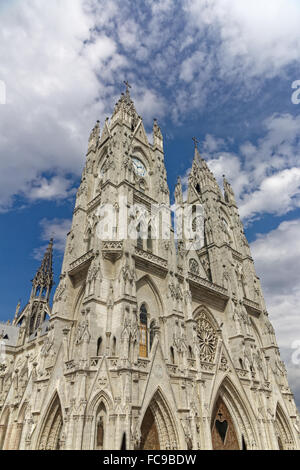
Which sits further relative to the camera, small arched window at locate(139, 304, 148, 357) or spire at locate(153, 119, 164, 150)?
spire at locate(153, 119, 164, 150)

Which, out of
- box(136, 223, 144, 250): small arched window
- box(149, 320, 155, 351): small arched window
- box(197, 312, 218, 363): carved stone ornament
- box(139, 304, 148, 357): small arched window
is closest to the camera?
box(139, 304, 148, 357): small arched window

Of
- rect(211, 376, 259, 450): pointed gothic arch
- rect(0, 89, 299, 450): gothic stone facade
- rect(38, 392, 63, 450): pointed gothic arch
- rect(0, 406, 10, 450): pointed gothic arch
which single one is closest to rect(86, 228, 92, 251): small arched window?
rect(0, 89, 299, 450): gothic stone facade

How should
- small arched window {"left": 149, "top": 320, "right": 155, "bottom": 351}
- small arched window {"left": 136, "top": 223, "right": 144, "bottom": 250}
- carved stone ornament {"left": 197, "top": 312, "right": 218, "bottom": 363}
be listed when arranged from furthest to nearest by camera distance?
1. small arched window {"left": 136, "top": 223, "right": 144, "bottom": 250}
2. carved stone ornament {"left": 197, "top": 312, "right": 218, "bottom": 363}
3. small arched window {"left": 149, "top": 320, "right": 155, "bottom": 351}

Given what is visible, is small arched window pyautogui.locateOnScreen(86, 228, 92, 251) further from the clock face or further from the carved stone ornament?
the carved stone ornament

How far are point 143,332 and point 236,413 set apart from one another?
8.98 metres

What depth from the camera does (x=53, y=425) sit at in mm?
17328

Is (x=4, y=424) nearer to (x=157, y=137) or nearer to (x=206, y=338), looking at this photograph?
(x=206, y=338)

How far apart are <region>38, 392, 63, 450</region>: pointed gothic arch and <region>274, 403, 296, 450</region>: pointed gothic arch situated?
1644cm

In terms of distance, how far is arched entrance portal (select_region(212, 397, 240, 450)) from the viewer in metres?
20.0

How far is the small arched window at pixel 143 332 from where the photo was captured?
19470 millimetres

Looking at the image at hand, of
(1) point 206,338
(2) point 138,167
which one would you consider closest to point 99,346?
(1) point 206,338

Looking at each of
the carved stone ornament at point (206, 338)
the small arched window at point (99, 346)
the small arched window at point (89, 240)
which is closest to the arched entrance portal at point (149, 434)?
the small arched window at point (99, 346)
